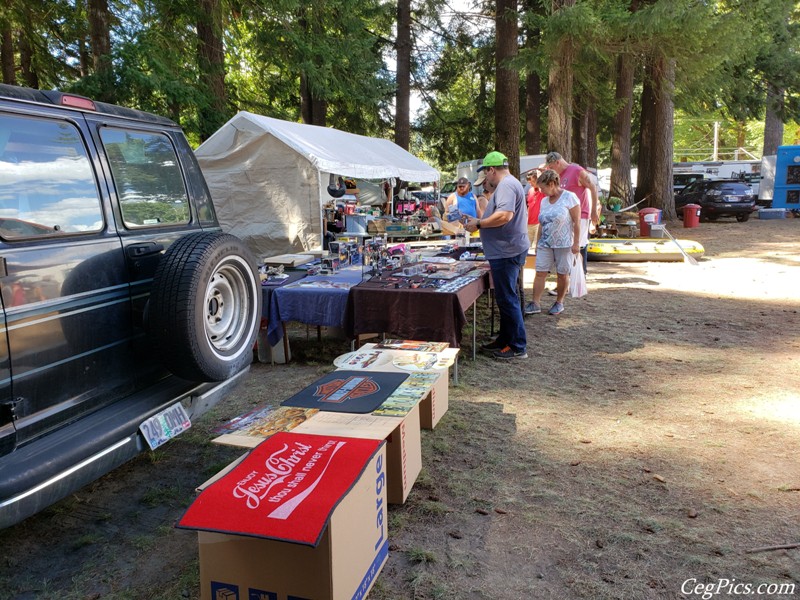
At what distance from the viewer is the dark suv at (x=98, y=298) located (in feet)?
7.44

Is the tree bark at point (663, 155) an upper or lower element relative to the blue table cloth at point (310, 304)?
upper

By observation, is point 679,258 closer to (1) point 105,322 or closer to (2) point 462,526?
(2) point 462,526

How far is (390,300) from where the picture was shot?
4.98 m

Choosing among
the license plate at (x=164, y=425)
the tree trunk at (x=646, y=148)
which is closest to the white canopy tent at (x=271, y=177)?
the license plate at (x=164, y=425)

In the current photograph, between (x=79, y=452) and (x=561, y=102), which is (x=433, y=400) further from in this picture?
(x=561, y=102)

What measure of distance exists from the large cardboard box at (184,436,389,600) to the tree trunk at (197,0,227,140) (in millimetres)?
10574

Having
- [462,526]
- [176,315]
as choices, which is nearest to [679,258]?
[462,526]

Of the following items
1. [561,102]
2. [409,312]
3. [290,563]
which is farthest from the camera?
[561,102]

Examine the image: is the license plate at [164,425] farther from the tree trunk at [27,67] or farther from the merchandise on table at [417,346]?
the tree trunk at [27,67]

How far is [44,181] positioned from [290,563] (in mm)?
1806

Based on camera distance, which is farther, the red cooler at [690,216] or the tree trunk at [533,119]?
the tree trunk at [533,119]

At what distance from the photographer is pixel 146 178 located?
3.11 m

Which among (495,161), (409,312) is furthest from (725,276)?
(409,312)

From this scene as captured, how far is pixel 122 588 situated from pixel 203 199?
6.75 feet
